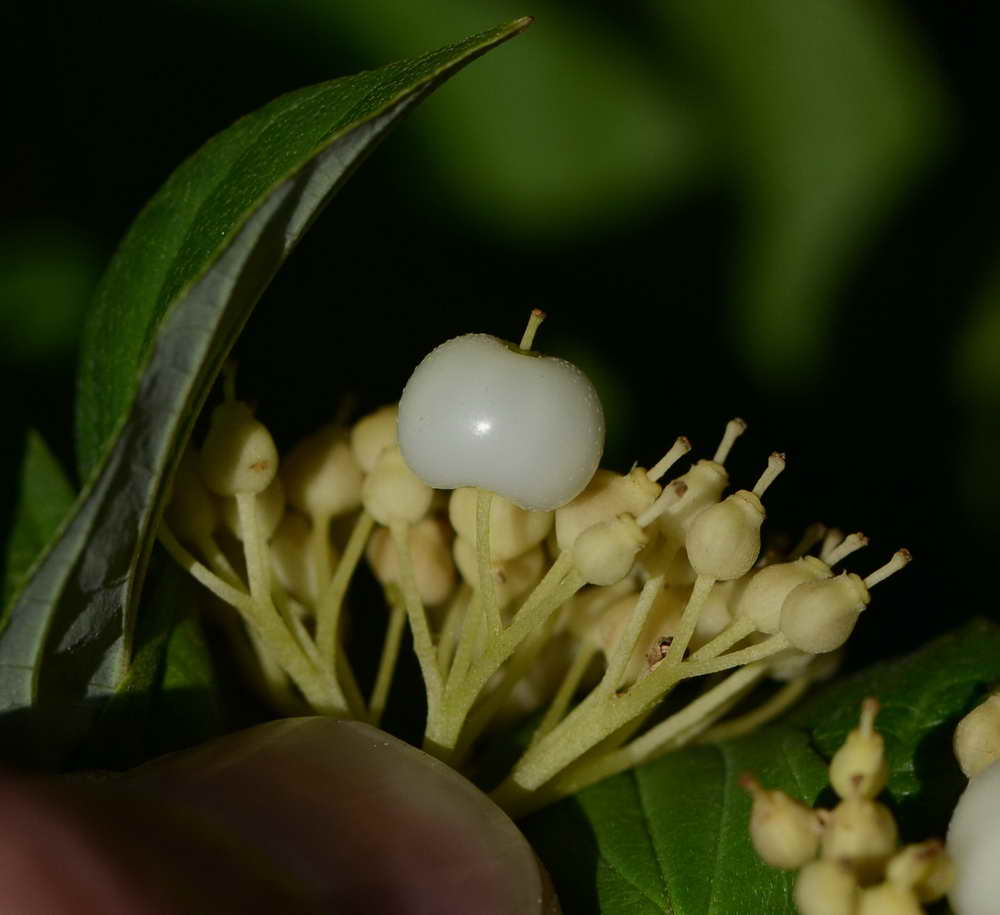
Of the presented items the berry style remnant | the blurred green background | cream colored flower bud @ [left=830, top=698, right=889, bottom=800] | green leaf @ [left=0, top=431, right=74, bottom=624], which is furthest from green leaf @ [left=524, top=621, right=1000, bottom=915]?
the blurred green background

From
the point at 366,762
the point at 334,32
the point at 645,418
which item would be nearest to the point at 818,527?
the point at 366,762

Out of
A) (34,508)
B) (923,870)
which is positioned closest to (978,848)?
→ (923,870)

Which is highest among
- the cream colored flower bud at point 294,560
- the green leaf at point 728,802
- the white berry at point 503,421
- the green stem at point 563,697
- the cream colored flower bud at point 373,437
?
the white berry at point 503,421

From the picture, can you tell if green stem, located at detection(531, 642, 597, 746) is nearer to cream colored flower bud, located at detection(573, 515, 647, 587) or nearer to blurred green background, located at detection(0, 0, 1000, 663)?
cream colored flower bud, located at detection(573, 515, 647, 587)

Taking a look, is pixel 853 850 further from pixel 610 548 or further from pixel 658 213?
pixel 658 213

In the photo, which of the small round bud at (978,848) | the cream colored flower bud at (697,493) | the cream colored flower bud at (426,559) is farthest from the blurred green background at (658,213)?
the small round bud at (978,848)

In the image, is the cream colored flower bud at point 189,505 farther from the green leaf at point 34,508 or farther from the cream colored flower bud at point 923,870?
the cream colored flower bud at point 923,870

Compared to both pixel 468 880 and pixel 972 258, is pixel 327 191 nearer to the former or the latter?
pixel 468 880
